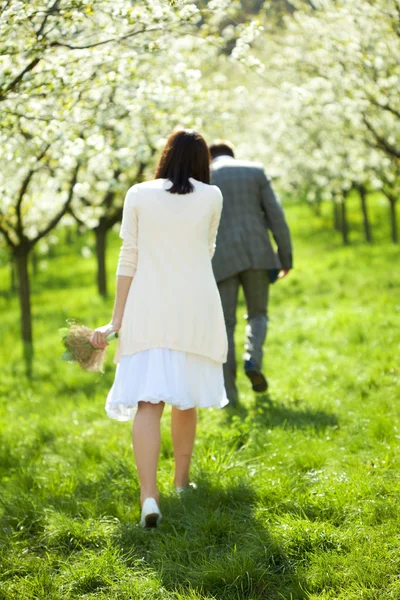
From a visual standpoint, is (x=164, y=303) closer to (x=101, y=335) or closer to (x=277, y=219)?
(x=101, y=335)

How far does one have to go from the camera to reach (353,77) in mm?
9969

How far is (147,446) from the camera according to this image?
4.15 m

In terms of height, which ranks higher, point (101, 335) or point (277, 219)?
point (101, 335)

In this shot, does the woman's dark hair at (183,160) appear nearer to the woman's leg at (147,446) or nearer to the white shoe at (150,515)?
the woman's leg at (147,446)

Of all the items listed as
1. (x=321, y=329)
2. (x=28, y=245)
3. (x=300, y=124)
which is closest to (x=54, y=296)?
(x=300, y=124)

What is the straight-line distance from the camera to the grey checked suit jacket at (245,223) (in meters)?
6.38

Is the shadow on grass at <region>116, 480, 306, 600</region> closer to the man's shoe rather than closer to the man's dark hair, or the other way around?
the man's shoe

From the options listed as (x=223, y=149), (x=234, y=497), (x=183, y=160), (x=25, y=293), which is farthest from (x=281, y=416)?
(x=25, y=293)

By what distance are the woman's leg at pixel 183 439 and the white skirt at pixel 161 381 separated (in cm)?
23

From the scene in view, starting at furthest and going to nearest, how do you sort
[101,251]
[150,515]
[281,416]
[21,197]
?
[101,251], [21,197], [281,416], [150,515]

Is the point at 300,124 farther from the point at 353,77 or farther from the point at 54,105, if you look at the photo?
the point at 54,105

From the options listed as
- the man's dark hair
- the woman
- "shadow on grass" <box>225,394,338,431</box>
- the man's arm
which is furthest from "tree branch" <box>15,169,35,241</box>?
the woman

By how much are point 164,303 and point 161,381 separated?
0.42m

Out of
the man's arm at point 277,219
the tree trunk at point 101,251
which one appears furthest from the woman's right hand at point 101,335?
the tree trunk at point 101,251
